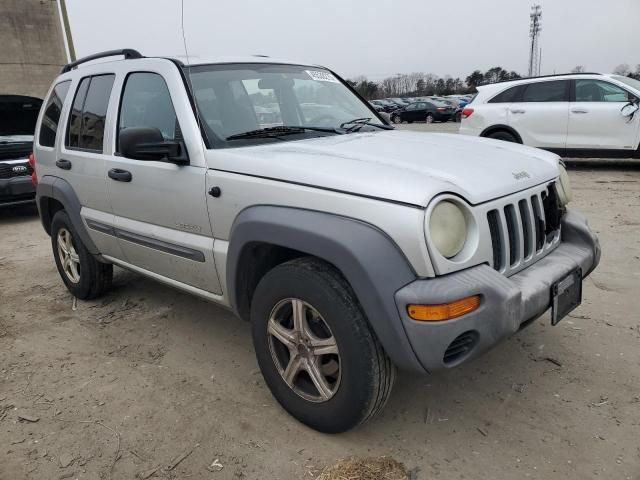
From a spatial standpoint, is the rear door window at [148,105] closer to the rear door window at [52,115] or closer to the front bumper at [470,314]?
the rear door window at [52,115]

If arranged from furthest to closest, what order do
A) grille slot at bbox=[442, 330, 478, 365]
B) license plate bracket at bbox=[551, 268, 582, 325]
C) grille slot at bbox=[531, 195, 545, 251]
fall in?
grille slot at bbox=[531, 195, 545, 251], license plate bracket at bbox=[551, 268, 582, 325], grille slot at bbox=[442, 330, 478, 365]

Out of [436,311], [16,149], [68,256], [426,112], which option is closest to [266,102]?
[436,311]

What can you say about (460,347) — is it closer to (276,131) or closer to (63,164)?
(276,131)

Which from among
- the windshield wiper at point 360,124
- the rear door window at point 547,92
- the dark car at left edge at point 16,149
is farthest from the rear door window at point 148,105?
the rear door window at point 547,92

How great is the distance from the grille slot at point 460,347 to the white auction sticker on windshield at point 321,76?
2.28 m

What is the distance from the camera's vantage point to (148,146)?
2.82 metres

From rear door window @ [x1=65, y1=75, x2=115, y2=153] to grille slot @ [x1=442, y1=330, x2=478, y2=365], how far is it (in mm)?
2737

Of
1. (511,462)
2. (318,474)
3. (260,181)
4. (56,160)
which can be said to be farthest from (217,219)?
(56,160)

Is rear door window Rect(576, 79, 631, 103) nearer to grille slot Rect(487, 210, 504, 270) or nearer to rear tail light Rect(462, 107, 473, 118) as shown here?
rear tail light Rect(462, 107, 473, 118)

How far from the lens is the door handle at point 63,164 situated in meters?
3.99

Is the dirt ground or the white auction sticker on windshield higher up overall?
the white auction sticker on windshield

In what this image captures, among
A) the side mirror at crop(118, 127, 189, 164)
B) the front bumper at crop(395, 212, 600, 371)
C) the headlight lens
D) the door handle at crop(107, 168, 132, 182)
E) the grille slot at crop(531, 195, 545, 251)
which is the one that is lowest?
the front bumper at crop(395, 212, 600, 371)

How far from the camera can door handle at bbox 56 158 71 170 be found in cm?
399

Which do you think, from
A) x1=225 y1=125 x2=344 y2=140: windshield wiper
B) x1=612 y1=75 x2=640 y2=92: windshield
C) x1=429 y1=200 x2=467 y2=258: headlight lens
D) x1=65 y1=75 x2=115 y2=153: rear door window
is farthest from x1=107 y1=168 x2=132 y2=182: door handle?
x1=612 y1=75 x2=640 y2=92: windshield
